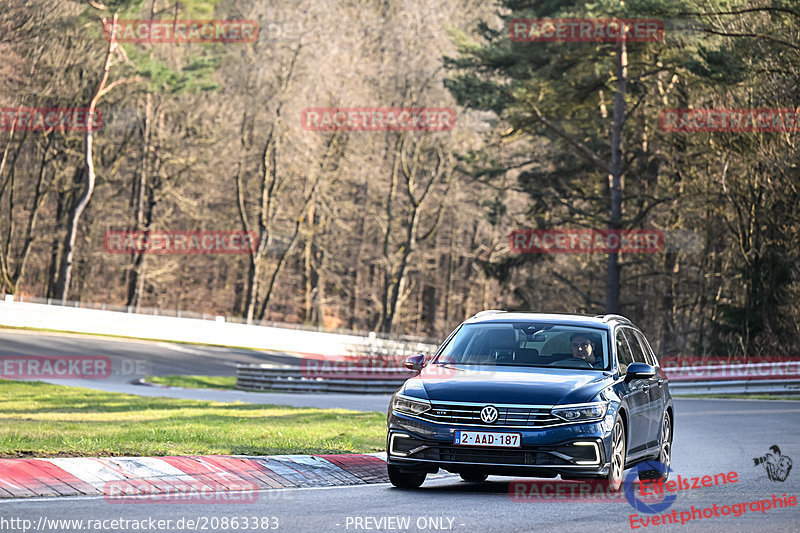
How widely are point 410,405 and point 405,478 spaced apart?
2.50 ft

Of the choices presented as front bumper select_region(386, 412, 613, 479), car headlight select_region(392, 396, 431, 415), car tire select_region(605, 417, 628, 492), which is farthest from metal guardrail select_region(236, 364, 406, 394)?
front bumper select_region(386, 412, 613, 479)

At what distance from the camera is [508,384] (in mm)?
10117

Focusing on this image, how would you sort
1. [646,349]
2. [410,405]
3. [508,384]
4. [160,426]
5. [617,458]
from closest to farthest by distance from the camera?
[508,384] < [410,405] < [617,458] < [646,349] < [160,426]

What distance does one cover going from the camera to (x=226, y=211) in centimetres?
6556

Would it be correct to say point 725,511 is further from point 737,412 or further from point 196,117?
point 196,117

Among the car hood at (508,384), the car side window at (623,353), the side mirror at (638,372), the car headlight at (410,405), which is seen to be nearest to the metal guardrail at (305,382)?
the car side window at (623,353)

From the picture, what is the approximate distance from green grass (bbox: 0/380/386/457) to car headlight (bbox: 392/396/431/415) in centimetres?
254

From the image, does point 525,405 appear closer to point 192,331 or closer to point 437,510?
point 437,510

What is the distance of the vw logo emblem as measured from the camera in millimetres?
9820

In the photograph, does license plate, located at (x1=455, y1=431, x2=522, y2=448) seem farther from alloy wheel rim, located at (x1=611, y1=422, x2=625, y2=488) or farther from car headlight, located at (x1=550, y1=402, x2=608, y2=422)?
alloy wheel rim, located at (x1=611, y1=422, x2=625, y2=488)

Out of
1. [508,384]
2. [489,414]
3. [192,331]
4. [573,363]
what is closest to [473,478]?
[573,363]

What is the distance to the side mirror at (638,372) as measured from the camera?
10938mm

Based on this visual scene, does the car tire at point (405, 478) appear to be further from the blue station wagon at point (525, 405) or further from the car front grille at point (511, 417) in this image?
the car front grille at point (511, 417)

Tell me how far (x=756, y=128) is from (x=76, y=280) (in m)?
42.4
